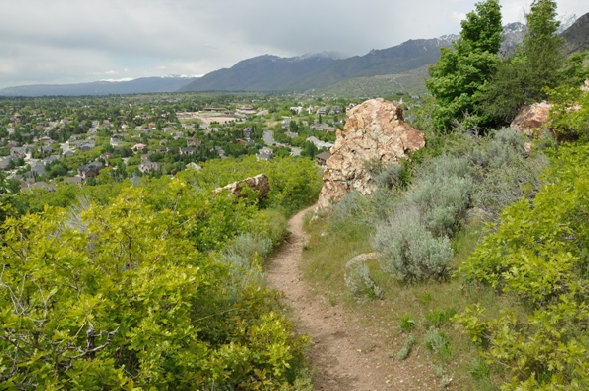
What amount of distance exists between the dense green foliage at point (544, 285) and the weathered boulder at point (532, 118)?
5.59 m

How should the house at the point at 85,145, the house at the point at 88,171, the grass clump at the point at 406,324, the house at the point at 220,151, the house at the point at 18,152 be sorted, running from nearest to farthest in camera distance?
the grass clump at the point at 406,324
the house at the point at 88,171
the house at the point at 220,151
the house at the point at 18,152
the house at the point at 85,145

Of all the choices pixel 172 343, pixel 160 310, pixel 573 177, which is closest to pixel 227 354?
pixel 172 343

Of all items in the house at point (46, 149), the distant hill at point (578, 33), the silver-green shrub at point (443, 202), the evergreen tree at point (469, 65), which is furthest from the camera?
the house at point (46, 149)

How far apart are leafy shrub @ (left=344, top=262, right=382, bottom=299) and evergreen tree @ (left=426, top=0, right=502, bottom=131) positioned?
301 inches

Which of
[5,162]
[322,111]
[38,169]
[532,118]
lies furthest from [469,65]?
[322,111]

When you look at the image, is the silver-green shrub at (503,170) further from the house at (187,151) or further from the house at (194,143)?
the house at (194,143)

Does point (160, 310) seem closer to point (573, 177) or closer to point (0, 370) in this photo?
point (0, 370)

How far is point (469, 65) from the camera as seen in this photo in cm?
1250

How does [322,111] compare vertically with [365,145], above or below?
below

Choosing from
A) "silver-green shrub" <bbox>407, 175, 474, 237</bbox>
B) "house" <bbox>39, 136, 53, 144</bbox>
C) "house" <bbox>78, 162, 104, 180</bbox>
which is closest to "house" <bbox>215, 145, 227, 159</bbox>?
"house" <bbox>78, 162, 104, 180</bbox>

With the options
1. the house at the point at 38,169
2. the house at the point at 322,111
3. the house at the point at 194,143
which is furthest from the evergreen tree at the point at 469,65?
the house at the point at 322,111

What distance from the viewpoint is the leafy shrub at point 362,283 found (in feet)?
22.4

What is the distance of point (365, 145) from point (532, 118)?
4.95m

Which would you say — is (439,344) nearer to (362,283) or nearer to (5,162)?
(362,283)
